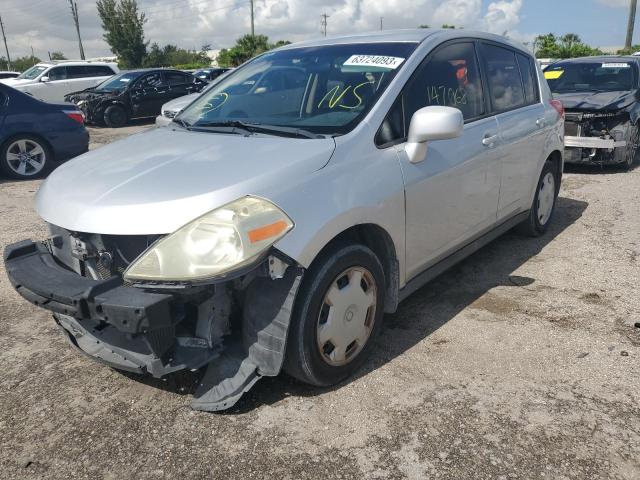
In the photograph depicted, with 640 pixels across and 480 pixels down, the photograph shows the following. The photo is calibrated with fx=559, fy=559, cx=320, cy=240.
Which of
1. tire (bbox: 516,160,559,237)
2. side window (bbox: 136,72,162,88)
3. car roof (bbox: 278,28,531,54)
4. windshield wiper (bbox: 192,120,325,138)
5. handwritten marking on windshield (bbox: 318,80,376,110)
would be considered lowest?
tire (bbox: 516,160,559,237)

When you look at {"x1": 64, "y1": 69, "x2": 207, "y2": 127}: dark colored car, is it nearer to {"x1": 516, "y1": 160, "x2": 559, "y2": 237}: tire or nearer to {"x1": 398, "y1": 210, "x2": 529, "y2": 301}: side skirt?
{"x1": 516, "y1": 160, "x2": 559, "y2": 237}: tire

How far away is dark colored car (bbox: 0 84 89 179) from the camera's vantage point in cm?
830

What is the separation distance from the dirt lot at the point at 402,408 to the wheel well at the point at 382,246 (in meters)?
0.34

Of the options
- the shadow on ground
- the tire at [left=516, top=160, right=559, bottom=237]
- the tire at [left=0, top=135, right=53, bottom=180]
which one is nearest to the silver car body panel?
the shadow on ground

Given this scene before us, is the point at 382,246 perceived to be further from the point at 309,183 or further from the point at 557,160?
the point at 557,160

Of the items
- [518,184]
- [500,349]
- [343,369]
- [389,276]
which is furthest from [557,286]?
[343,369]

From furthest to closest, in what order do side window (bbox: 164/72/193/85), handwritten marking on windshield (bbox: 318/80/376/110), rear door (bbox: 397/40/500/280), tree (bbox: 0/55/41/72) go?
tree (bbox: 0/55/41/72), side window (bbox: 164/72/193/85), rear door (bbox: 397/40/500/280), handwritten marking on windshield (bbox: 318/80/376/110)

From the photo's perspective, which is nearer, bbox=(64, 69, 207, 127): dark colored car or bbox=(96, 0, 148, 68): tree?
bbox=(64, 69, 207, 127): dark colored car

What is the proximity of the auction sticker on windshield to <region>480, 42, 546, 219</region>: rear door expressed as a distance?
1.11m

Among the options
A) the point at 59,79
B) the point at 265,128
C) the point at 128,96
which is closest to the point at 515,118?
the point at 265,128

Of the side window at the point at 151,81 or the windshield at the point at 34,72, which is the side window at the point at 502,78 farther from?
the windshield at the point at 34,72

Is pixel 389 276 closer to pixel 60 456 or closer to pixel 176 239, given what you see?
pixel 176 239

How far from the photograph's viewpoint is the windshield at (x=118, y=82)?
15273mm

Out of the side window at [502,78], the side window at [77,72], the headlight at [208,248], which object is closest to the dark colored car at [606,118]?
the side window at [502,78]
